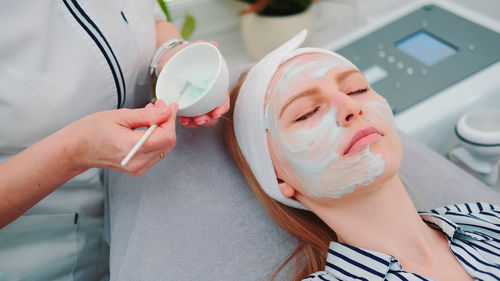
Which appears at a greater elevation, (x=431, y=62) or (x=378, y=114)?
(x=378, y=114)

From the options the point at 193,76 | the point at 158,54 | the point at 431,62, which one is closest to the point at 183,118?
the point at 193,76

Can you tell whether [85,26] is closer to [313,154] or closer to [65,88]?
[65,88]

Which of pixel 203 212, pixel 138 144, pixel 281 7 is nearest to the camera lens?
pixel 138 144

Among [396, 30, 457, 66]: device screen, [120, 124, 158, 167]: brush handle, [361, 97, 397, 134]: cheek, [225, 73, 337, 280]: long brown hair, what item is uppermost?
[120, 124, 158, 167]: brush handle

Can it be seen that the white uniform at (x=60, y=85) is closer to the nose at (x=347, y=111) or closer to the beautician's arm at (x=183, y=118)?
the beautician's arm at (x=183, y=118)

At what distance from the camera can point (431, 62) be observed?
141cm

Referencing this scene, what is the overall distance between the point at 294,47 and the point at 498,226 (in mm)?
623

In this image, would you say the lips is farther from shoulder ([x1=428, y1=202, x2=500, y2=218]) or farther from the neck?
shoulder ([x1=428, y1=202, x2=500, y2=218])

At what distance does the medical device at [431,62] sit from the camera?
1.27m

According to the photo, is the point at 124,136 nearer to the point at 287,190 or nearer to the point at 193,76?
the point at 193,76

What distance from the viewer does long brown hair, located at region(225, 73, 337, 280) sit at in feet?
3.00

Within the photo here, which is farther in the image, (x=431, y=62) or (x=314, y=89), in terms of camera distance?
(x=431, y=62)

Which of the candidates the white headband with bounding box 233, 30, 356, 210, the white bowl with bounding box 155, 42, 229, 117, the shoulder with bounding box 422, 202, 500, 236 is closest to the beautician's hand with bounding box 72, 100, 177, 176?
the white bowl with bounding box 155, 42, 229, 117

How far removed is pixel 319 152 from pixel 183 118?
0.33 meters
